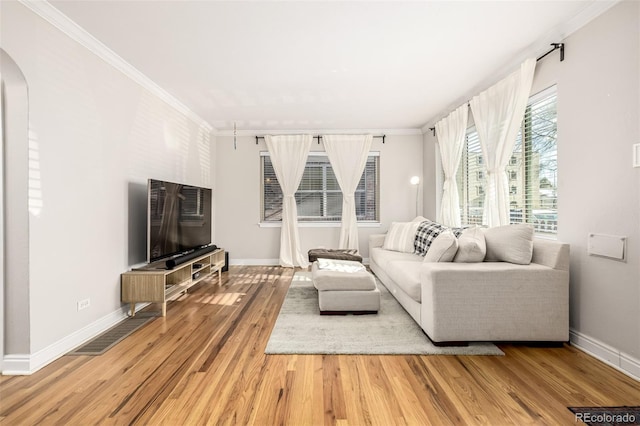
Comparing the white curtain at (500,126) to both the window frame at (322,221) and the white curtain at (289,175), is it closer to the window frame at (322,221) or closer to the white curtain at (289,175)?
the window frame at (322,221)

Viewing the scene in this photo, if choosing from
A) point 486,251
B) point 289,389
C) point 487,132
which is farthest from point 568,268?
point 289,389

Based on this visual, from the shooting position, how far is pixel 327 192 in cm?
620

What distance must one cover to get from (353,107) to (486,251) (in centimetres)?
271

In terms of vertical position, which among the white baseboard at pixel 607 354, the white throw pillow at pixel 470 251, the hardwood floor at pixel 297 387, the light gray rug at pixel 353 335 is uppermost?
the white throw pillow at pixel 470 251

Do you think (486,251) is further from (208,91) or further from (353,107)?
(208,91)

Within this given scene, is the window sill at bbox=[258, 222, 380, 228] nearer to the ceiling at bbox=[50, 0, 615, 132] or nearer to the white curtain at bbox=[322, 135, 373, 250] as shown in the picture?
the white curtain at bbox=[322, 135, 373, 250]

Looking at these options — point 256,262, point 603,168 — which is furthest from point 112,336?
point 603,168

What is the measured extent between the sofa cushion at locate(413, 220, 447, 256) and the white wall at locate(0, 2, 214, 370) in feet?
11.2

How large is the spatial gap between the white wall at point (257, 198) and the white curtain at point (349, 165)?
0.24 metres

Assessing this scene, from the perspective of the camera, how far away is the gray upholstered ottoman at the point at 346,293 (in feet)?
10.6

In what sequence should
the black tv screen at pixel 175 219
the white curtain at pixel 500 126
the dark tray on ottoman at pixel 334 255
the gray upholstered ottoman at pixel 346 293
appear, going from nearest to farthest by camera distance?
1. the white curtain at pixel 500 126
2. the gray upholstered ottoman at pixel 346 293
3. the black tv screen at pixel 175 219
4. the dark tray on ottoman at pixel 334 255

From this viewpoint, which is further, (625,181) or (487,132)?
(487,132)

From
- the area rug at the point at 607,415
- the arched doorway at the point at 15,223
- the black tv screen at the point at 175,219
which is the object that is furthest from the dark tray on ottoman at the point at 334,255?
the arched doorway at the point at 15,223

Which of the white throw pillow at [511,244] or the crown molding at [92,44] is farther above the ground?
the crown molding at [92,44]
